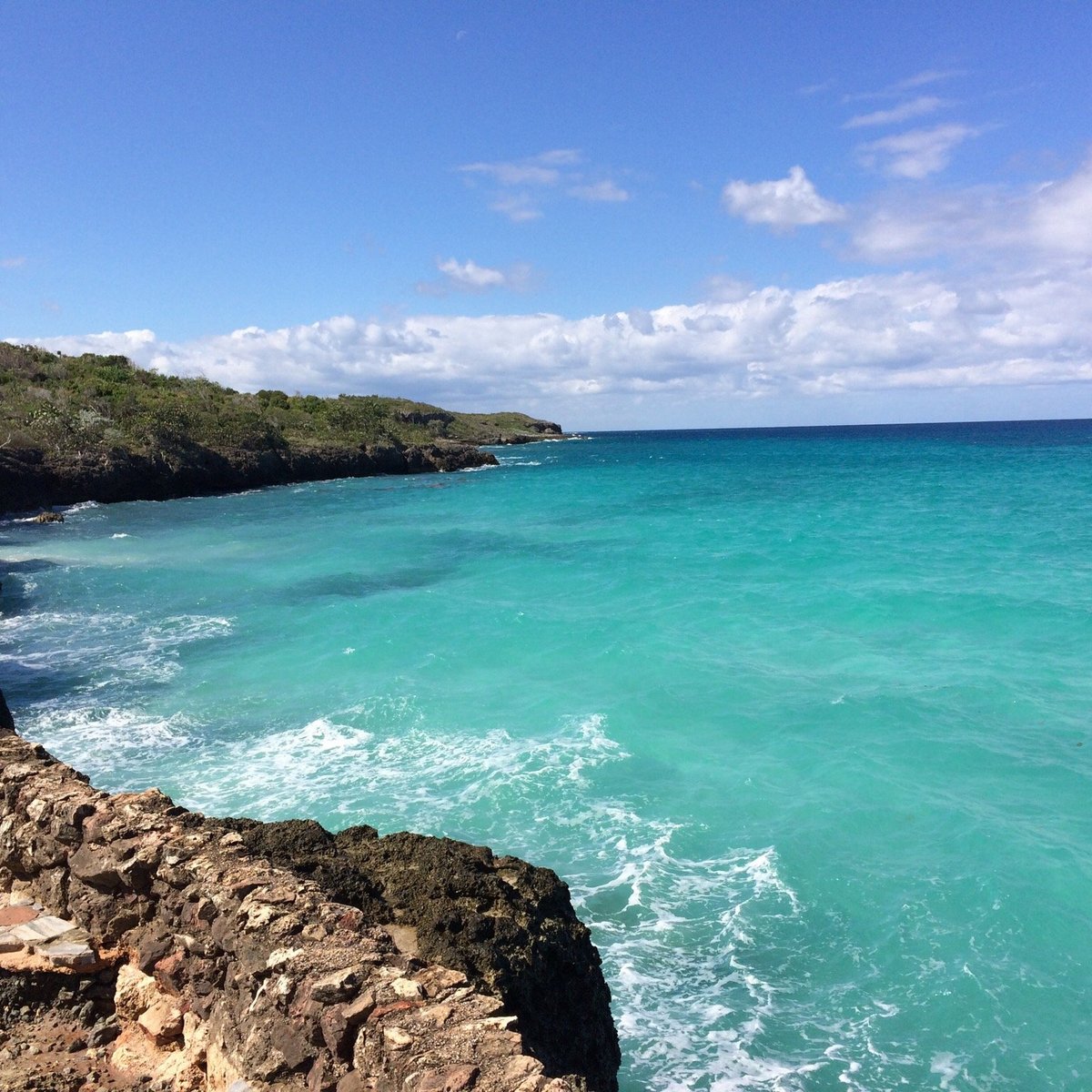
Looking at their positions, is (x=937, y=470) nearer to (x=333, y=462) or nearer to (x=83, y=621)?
(x=333, y=462)

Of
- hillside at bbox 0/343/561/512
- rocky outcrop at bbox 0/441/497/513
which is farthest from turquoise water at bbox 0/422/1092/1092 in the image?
hillside at bbox 0/343/561/512

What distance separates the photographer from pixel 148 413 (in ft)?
235

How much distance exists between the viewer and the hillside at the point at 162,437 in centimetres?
6009

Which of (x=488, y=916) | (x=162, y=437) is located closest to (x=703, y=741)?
(x=488, y=916)

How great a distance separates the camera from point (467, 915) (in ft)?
23.2

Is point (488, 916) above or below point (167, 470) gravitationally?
below

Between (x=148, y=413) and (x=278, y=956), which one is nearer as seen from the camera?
(x=278, y=956)

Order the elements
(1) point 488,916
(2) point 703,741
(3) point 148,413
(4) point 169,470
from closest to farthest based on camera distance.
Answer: (1) point 488,916 → (2) point 703,741 → (4) point 169,470 → (3) point 148,413

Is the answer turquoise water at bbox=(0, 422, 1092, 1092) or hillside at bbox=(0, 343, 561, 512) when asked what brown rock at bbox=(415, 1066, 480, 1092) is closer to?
turquoise water at bbox=(0, 422, 1092, 1092)

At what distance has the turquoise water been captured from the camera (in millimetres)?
9727

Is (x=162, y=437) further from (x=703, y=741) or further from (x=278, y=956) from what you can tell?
(x=278, y=956)

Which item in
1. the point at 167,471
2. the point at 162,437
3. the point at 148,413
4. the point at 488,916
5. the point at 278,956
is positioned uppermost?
the point at 148,413

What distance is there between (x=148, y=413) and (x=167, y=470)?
9.05 metres

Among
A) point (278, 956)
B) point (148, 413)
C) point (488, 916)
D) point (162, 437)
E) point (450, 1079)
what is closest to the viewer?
point (450, 1079)
